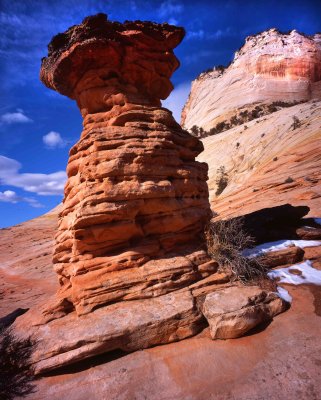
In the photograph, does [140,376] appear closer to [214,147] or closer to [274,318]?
[274,318]

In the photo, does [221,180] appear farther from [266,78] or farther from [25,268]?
[266,78]

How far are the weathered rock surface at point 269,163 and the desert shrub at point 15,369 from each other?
33.1 feet

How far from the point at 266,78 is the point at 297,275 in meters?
52.2

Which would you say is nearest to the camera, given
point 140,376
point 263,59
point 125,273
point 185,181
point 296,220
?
point 140,376

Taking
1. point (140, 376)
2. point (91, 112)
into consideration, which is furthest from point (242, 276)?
point (91, 112)

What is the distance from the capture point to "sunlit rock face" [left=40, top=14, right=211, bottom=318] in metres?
5.38

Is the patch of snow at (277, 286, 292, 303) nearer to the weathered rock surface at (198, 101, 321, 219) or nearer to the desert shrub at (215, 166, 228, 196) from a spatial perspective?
the weathered rock surface at (198, 101, 321, 219)

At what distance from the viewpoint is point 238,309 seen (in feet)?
14.8

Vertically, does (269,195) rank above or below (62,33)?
below

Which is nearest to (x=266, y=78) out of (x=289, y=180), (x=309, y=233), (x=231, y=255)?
(x=289, y=180)

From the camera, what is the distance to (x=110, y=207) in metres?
5.40

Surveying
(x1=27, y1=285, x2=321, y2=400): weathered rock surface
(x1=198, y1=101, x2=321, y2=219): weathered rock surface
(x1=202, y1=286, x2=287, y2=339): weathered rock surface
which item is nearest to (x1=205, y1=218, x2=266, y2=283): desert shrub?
(x1=202, y1=286, x2=287, y2=339): weathered rock surface

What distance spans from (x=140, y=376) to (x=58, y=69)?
6.97 metres

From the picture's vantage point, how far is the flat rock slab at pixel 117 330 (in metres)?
4.32
